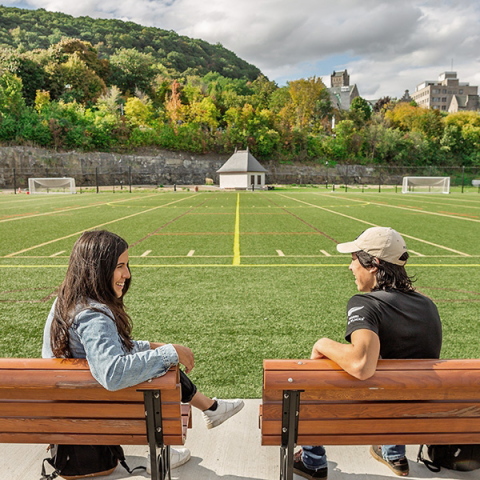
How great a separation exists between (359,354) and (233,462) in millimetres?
1321

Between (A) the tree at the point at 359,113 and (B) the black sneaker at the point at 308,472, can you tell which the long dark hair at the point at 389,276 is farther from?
(A) the tree at the point at 359,113

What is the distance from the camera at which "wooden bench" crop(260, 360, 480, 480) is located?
184cm

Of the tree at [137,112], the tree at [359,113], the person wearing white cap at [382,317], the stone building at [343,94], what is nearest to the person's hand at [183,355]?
the person wearing white cap at [382,317]

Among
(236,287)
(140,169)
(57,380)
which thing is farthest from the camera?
(140,169)

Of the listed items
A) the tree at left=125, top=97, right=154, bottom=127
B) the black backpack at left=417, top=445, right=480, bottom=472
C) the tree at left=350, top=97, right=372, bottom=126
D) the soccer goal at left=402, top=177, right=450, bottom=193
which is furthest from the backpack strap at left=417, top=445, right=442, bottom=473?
the tree at left=350, top=97, right=372, bottom=126

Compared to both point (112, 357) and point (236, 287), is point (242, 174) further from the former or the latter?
point (112, 357)

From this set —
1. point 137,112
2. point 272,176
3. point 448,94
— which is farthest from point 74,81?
point 448,94

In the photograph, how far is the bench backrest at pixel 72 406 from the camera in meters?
1.85

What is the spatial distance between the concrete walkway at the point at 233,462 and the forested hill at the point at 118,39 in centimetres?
11798

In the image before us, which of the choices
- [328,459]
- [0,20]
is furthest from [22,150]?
[0,20]

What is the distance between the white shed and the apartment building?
100790 mm

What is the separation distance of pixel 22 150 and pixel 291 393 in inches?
2546

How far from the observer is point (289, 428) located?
77.4 inches

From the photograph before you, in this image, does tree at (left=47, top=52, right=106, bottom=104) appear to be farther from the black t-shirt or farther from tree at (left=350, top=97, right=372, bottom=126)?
the black t-shirt
